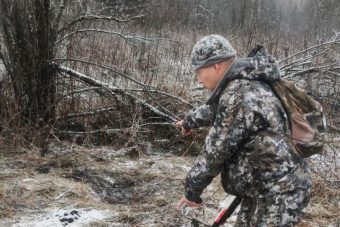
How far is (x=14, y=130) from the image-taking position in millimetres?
5461

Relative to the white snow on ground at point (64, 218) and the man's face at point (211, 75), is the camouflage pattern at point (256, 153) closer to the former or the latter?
the man's face at point (211, 75)

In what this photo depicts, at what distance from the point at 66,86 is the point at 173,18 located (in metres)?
7.69

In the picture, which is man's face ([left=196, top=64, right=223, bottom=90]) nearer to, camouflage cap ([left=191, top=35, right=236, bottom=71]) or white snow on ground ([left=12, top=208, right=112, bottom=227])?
camouflage cap ([left=191, top=35, right=236, bottom=71])

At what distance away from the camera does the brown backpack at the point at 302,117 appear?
2318 millimetres

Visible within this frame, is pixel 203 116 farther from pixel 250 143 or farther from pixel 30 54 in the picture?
pixel 30 54

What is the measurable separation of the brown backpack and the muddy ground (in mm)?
1759

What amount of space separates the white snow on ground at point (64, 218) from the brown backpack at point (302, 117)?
2.22m

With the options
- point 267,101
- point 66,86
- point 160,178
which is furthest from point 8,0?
point 267,101

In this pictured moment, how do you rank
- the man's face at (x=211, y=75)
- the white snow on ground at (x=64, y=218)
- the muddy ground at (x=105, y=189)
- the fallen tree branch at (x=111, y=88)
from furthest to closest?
1. the fallen tree branch at (x=111, y=88)
2. the muddy ground at (x=105, y=189)
3. the white snow on ground at (x=64, y=218)
4. the man's face at (x=211, y=75)

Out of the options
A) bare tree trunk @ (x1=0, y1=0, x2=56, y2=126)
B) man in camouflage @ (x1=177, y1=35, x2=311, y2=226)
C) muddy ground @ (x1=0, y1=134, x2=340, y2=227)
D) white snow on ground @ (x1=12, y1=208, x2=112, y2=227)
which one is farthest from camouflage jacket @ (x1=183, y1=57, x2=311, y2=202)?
bare tree trunk @ (x1=0, y1=0, x2=56, y2=126)

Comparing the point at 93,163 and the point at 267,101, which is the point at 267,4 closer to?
the point at 93,163

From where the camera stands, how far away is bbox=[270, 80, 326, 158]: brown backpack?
7.61 ft

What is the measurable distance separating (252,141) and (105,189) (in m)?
2.68

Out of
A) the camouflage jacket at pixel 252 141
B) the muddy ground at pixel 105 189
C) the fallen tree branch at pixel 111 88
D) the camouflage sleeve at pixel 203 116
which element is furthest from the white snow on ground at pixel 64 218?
the fallen tree branch at pixel 111 88
